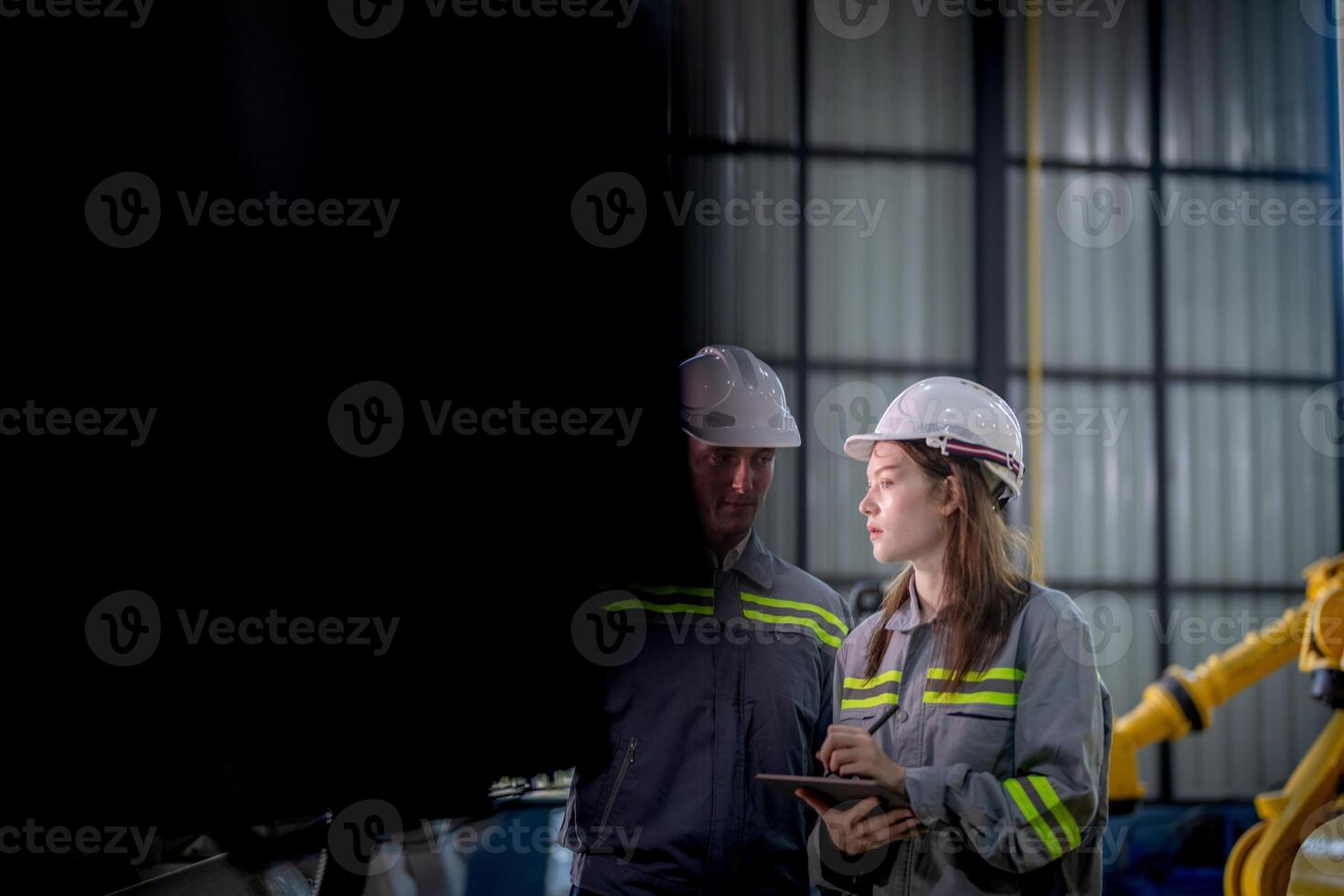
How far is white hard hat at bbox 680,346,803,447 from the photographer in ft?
9.96

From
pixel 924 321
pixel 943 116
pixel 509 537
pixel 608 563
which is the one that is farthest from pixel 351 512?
pixel 943 116

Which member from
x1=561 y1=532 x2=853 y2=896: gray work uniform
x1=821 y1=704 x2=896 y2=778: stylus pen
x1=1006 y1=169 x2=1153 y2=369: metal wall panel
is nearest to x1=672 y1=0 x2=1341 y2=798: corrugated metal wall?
x1=1006 y1=169 x2=1153 y2=369: metal wall panel

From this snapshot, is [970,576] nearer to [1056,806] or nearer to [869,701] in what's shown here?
[869,701]

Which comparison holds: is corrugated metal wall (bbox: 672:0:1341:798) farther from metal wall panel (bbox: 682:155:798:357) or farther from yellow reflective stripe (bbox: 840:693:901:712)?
yellow reflective stripe (bbox: 840:693:901:712)

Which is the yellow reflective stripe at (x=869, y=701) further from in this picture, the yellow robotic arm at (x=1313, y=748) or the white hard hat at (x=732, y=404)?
the yellow robotic arm at (x=1313, y=748)

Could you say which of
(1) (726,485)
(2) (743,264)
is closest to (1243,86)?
(2) (743,264)

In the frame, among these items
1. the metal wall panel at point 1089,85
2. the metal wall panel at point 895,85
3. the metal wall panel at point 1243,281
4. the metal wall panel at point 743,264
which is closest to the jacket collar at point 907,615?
the metal wall panel at point 743,264

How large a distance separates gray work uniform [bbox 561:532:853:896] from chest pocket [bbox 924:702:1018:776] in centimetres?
58

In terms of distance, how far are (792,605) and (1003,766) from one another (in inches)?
31.9

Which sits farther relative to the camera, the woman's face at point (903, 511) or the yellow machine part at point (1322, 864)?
the yellow machine part at point (1322, 864)

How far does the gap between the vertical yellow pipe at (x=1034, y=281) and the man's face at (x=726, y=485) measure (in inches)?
274

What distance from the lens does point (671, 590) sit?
2869mm

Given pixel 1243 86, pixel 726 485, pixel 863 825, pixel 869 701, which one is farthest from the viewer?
pixel 1243 86

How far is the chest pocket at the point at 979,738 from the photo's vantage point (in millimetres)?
2191
